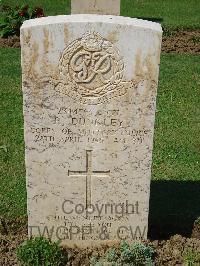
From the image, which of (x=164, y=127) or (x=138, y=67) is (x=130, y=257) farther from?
(x=164, y=127)

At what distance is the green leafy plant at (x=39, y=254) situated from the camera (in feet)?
14.8

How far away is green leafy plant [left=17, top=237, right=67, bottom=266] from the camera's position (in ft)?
14.8

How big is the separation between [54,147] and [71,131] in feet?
0.72

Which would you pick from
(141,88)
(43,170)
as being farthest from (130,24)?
(43,170)

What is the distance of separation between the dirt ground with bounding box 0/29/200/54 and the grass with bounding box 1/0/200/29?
91cm

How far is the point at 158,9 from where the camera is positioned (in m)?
15.4

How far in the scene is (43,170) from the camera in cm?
462

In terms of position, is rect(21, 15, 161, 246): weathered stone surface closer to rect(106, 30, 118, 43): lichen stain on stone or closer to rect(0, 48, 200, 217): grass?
rect(106, 30, 118, 43): lichen stain on stone

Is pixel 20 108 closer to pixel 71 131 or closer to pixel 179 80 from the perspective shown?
pixel 179 80

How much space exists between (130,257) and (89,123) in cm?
123

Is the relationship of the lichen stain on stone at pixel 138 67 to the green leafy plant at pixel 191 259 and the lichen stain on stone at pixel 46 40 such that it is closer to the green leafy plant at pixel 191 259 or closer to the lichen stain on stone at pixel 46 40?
the lichen stain on stone at pixel 46 40

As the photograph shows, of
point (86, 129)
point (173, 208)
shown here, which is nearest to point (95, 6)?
point (173, 208)

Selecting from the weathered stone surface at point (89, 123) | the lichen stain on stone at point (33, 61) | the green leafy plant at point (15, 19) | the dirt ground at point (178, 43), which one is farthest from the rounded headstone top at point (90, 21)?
the green leafy plant at point (15, 19)

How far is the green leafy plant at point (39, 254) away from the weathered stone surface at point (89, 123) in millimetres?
300
